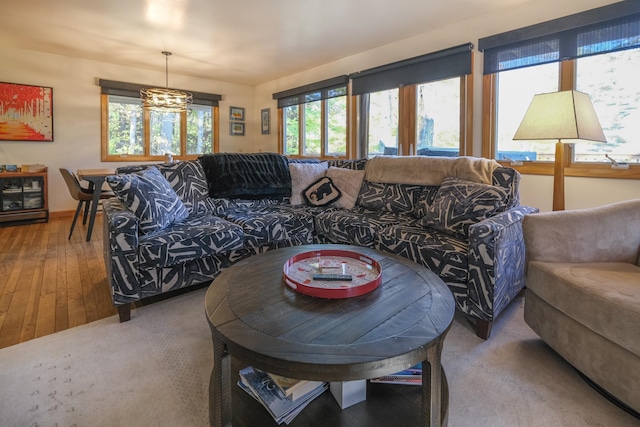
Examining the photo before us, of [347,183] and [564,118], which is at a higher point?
[564,118]

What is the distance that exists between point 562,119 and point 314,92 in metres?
3.82

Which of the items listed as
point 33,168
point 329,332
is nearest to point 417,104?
point 329,332

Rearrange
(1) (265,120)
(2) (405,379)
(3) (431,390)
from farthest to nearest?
1. (1) (265,120)
2. (2) (405,379)
3. (3) (431,390)

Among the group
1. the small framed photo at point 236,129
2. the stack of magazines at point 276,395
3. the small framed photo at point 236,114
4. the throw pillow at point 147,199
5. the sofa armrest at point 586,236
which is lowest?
the stack of magazines at point 276,395

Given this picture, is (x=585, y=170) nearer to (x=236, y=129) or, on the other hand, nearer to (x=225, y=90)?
(x=236, y=129)

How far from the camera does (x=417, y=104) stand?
4027mm

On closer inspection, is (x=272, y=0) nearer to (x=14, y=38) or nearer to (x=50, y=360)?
(x=50, y=360)

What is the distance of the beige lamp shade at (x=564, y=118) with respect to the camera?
2018mm

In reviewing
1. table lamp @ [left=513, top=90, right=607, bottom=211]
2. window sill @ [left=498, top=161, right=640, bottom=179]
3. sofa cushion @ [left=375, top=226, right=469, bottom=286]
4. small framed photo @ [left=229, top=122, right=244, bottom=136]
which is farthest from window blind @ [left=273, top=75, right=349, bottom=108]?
sofa cushion @ [left=375, top=226, right=469, bottom=286]

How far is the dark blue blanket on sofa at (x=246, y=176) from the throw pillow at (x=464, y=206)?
4.88ft

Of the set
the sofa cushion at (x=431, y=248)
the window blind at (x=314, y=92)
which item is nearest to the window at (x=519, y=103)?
the sofa cushion at (x=431, y=248)

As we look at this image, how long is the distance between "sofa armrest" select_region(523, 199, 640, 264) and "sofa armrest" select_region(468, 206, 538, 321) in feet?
0.45

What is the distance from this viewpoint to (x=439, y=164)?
107 inches

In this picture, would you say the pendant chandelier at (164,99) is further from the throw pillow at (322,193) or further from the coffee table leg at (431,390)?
the coffee table leg at (431,390)
